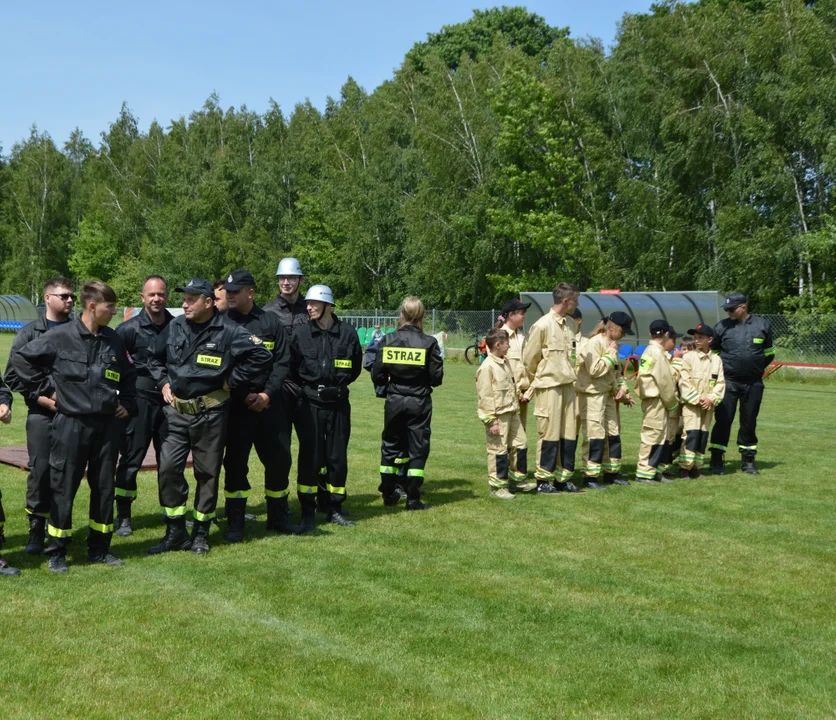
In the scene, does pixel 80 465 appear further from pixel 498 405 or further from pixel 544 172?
pixel 544 172

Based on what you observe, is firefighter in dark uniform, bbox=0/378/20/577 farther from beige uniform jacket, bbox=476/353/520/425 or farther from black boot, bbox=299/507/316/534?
beige uniform jacket, bbox=476/353/520/425

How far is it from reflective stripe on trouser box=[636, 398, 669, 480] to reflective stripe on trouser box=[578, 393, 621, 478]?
0.40m

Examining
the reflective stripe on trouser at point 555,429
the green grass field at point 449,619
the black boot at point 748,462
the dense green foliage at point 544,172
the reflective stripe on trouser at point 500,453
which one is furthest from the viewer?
the dense green foliage at point 544,172

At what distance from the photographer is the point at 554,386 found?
9969 millimetres

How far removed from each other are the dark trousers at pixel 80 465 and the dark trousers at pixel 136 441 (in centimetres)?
121

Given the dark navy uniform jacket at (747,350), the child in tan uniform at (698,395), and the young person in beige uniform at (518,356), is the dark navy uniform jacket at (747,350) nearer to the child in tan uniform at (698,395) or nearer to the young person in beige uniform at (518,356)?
the child in tan uniform at (698,395)

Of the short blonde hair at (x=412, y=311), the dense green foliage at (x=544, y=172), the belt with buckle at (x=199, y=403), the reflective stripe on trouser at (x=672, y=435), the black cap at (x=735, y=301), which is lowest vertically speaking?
the reflective stripe on trouser at (x=672, y=435)

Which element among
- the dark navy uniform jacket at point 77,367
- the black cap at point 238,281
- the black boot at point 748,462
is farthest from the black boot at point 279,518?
the black boot at point 748,462

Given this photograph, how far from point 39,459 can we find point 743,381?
8.68 metres

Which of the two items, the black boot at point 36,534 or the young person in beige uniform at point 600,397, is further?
the young person in beige uniform at point 600,397

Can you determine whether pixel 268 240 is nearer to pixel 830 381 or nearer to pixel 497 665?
pixel 830 381

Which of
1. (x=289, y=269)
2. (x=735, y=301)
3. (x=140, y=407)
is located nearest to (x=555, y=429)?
(x=289, y=269)

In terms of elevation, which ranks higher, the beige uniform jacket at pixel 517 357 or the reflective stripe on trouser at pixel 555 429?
the beige uniform jacket at pixel 517 357

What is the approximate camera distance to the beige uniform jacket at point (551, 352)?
9938 mm
